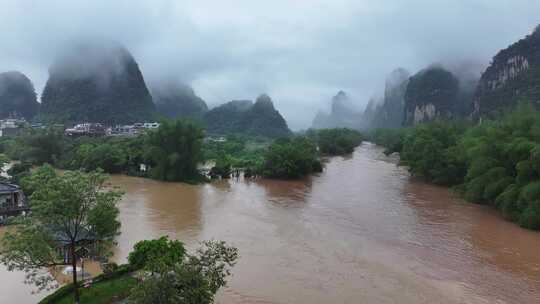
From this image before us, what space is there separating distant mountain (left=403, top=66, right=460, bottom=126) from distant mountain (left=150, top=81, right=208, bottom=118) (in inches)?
1986

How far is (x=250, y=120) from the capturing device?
98.7 meters

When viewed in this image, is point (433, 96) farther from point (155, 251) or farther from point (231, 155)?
point (155, 251)

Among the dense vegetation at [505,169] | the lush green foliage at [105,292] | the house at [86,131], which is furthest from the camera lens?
the house at [86,131]

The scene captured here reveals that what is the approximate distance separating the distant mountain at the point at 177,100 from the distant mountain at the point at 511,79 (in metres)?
63.9

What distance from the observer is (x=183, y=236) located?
19906mm

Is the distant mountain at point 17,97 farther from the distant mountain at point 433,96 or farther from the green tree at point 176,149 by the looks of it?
the distant mountain at point 433,96

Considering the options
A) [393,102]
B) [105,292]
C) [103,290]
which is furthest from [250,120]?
[105,292]

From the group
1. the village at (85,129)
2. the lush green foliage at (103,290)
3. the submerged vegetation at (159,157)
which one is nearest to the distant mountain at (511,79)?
the submerged vegetation at (159,157)

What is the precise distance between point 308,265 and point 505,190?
12875 millimetres

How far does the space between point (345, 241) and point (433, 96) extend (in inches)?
3173

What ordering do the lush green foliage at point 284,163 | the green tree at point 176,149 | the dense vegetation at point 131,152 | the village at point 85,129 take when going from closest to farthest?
the green tree at point 176,149 → the dense vegetation at point 131,152 → the lush green foliage at point 284,163 → the village at point 85,129

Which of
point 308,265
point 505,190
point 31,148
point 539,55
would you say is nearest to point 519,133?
point 505,190

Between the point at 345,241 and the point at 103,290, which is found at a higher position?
the point at 103,290

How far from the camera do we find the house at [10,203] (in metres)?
21.1
